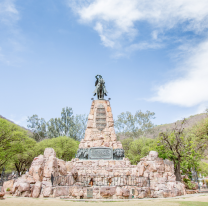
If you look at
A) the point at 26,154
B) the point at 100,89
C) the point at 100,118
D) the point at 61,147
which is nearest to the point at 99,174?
the point at 100,118

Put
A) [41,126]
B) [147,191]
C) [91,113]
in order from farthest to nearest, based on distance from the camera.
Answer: [41,126], [91,113], [147,191]

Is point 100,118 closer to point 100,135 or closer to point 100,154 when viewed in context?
point 100,135

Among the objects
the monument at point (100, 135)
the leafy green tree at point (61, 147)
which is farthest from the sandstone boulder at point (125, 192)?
the leafy green tree at point (61, 147)

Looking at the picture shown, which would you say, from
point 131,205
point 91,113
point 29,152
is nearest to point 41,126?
point 29,152

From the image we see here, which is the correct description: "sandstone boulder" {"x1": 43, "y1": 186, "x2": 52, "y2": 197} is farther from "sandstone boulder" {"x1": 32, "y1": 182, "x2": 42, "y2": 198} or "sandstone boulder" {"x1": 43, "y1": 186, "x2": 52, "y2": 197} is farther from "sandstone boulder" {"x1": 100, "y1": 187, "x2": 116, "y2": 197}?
"sandstone boulder" {"x1": 100, "y1": 187, "x2": 116, "y2": 197}

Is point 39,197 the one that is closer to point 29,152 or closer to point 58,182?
point 58,182

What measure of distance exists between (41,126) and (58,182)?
37.1m

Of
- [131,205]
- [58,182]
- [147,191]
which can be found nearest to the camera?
[131,205]

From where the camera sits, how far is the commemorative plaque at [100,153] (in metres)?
17.6

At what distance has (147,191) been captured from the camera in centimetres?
1141

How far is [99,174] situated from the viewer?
14773 millimetres

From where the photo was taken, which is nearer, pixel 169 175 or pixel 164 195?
pixel 164 195

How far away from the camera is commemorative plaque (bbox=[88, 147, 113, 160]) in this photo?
57.7ft

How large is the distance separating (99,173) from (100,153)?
2.50 m
